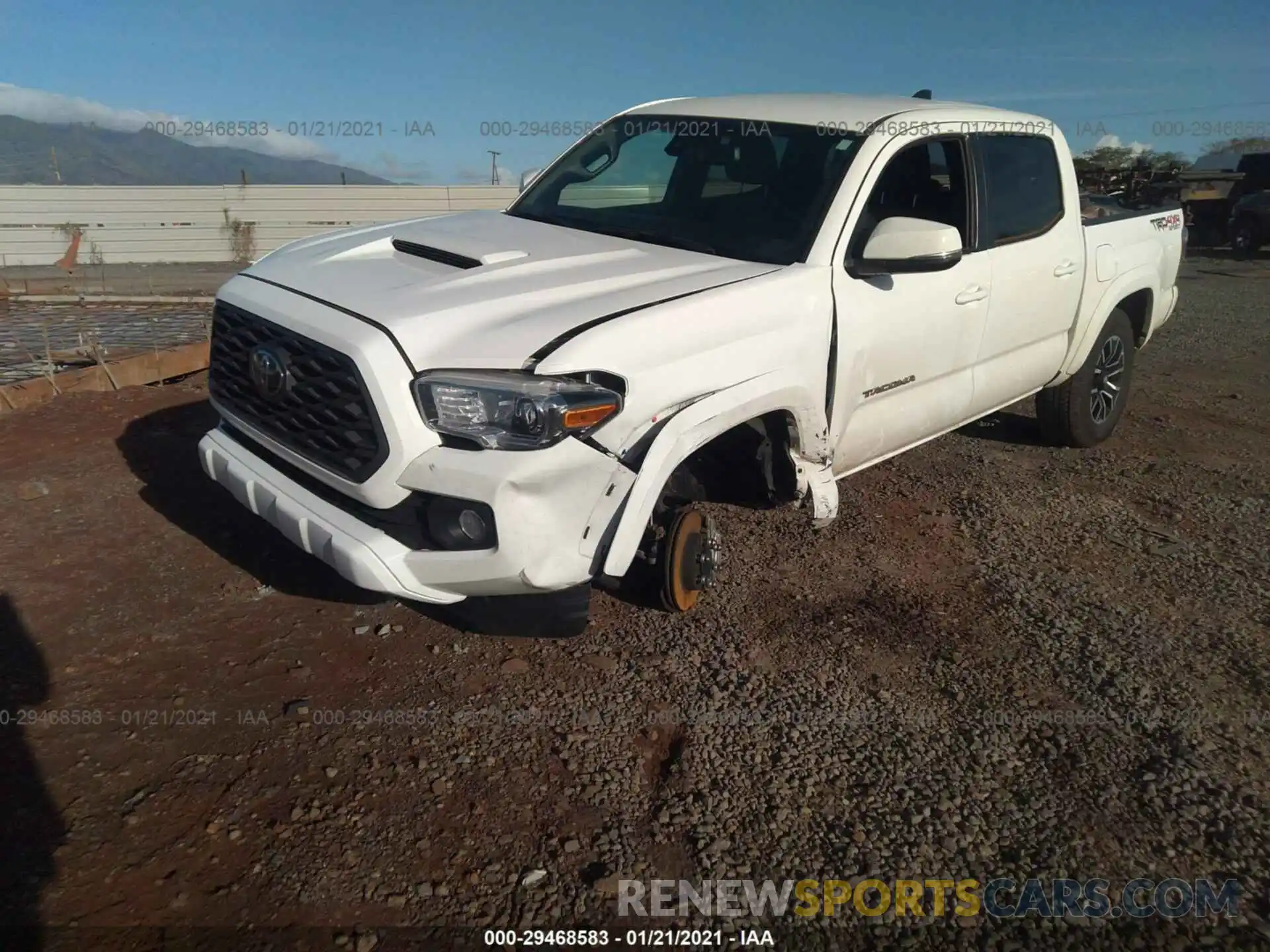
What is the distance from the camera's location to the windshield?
360cm

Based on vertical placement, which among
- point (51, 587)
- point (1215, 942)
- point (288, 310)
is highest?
point (288, 310)

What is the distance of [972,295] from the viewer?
409 cm

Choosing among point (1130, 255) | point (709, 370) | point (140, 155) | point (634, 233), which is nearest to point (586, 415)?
point (709, 370)

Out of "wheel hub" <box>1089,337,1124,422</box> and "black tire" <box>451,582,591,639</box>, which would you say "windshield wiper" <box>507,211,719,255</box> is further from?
"wheel hub" <box>1089,337,1124,422</box>

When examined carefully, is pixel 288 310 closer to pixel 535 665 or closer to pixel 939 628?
pixel 535 665

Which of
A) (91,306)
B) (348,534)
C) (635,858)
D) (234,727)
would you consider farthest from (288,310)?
(91,306)

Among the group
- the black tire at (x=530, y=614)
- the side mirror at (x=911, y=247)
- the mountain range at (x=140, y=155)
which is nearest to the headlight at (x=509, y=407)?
the black tire at (x=530, y=614)

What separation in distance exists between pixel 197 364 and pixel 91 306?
4750 mm

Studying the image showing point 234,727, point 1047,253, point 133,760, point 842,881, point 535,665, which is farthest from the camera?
point 1047,253

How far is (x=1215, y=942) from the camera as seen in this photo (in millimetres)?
2182

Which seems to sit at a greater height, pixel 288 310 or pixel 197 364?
Answer: pixel 288 310

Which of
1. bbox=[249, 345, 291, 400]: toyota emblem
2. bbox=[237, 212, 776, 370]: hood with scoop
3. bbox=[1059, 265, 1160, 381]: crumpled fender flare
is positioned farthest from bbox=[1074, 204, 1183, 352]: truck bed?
bbox=[249, 345, 291, 400]: toyota emblem

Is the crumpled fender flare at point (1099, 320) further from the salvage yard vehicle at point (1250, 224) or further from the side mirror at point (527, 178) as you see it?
the salvage yard vehicle at point (1250, 224)

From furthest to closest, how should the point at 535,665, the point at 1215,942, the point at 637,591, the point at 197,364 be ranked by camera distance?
the point at 197,364 < the point at 637,591 < the point at 535,665 < the point at 1215,942
